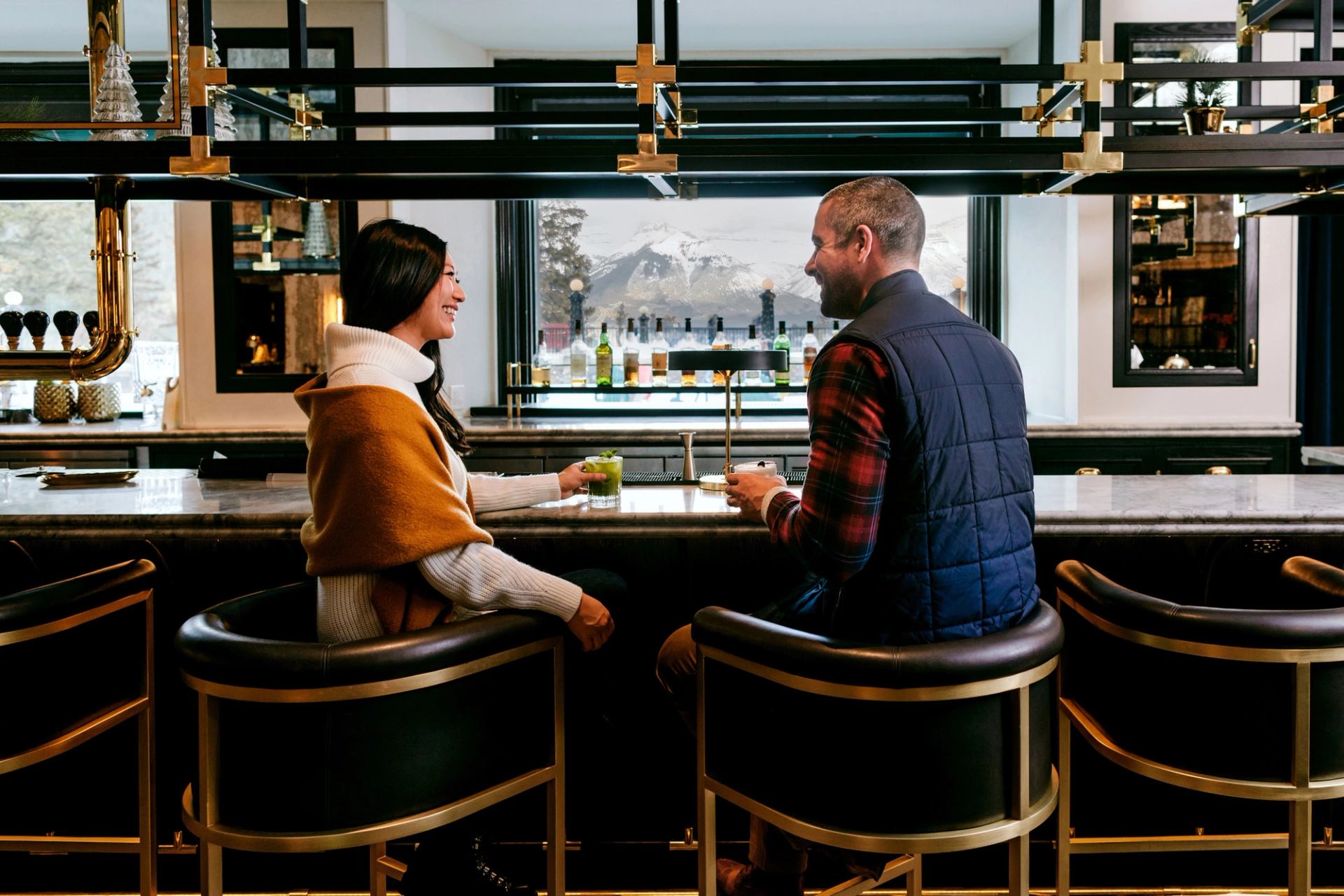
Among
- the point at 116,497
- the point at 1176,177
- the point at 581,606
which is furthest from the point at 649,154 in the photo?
the point at 116,497

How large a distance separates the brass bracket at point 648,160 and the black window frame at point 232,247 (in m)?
2.47

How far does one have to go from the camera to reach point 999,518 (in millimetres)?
1443

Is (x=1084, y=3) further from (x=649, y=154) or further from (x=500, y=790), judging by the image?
(x=500, y=790)

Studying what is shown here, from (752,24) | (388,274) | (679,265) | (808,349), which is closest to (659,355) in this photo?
(679,265)

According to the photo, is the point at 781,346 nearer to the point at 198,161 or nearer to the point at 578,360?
the point at 578,360

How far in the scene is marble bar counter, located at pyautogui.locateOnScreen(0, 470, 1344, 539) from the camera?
6.32ft

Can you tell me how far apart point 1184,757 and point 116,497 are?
226 cm

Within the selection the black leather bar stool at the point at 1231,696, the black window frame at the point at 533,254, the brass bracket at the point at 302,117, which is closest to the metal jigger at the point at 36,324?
the brass bracket at the point at 302,117

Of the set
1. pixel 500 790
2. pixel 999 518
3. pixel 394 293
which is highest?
pixel 394 293

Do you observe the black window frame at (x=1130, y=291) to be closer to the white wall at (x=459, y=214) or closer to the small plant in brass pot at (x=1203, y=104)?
the small plant in brass pot at (x=1203, y=104)

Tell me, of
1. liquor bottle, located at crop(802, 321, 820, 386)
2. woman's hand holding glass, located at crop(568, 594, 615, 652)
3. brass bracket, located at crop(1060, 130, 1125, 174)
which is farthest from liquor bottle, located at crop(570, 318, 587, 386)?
woman's hand holding glass, located at crop(568, 594, 615, 652)

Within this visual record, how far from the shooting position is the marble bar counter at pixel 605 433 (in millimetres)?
3992

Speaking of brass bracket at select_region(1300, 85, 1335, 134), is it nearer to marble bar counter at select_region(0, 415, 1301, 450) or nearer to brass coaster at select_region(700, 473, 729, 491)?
brass coaster at select_region(700, 473, 729, 491)

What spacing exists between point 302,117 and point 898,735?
2071 mm
